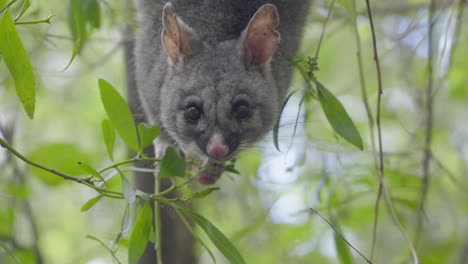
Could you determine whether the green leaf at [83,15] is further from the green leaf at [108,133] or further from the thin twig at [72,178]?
the thin twig at [72,178]

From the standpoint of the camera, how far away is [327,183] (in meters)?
3.38

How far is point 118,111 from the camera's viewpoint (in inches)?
89.3

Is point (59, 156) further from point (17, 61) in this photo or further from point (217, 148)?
point (17, 61)

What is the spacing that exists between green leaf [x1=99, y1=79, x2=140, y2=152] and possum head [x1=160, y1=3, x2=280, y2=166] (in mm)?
690

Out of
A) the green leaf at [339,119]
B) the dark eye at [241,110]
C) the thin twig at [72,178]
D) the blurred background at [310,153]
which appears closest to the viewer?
the thin twig at [72,178]

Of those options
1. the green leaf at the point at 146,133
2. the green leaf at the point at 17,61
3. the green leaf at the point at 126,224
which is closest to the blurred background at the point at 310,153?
the green leaf at the point at 17,61

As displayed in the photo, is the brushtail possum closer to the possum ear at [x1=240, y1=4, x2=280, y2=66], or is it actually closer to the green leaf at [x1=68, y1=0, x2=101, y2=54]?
the possum ear at [x1=240, y1=4, x2=280, y2=66]

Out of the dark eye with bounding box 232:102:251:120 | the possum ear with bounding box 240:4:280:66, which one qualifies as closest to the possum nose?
the dark eye with bounding box 232:102:251:120

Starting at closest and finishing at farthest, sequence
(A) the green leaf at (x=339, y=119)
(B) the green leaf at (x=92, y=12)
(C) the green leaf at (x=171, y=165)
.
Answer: (C) the green leaf at (x=171, y=165) → (A) the green leaf at (x=339, y=119) → (B) the green leaf at (x=92, y=12)

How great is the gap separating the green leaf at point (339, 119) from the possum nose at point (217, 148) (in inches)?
22.3

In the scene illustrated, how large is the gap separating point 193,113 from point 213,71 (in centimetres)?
22

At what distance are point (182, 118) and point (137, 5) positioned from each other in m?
0.87

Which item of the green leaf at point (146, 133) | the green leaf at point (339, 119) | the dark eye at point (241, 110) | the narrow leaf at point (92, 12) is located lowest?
the green leaf at point (146, 133)

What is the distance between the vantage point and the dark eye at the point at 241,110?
3.15m
